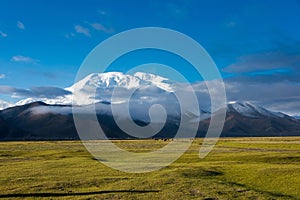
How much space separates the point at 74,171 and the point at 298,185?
2669cm

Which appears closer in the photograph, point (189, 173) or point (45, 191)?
point (45, 191)

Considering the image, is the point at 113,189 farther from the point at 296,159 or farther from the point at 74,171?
the point at 296,159

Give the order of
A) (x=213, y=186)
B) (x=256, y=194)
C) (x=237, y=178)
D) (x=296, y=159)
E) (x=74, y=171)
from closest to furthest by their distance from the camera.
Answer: (x=256, y=194) → (x=213, y=186) → (x=237, y=178) → (x=74, y=171) → (x=296, y=159)

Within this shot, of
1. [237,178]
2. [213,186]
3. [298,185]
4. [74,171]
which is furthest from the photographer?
[74,171]

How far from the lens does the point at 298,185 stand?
38281 millimetres

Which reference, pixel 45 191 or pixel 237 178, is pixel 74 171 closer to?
pixel 45 191

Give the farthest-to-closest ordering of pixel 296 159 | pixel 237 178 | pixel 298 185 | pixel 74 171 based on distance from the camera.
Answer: pixel 296 159, pixel 74 171, pixel 237 178, pixel 298 185

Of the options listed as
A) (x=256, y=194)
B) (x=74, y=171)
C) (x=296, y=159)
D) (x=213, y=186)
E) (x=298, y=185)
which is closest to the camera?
(x=256, y=194)

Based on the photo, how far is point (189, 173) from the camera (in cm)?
4409

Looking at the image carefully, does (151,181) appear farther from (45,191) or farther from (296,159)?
(296,159)

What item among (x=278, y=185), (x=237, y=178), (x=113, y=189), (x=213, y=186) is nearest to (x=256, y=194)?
(x=213, y=186)

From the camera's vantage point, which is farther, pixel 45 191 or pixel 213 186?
pixel 213 186

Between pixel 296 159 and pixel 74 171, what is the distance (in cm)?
4099

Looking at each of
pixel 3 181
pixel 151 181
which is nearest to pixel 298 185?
pixel 151 181
